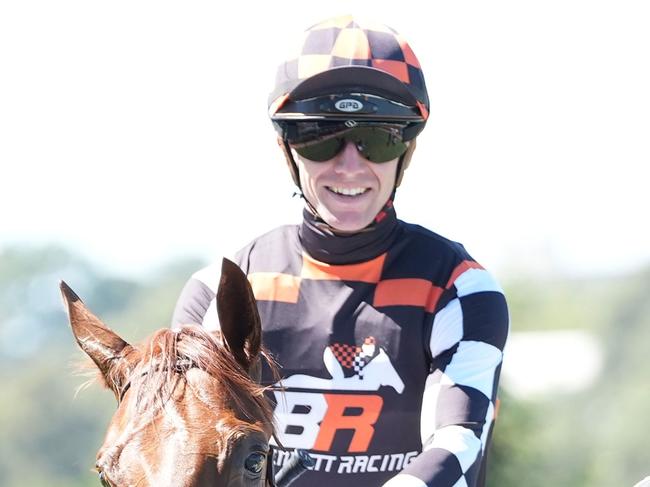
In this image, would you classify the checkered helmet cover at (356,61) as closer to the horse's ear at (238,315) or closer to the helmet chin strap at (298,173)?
the helmet chin strap at (298,173)

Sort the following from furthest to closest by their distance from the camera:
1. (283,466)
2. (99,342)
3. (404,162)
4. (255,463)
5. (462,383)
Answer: (404,162)
(462,383)
(283,466)
(99,342)
(255,463)

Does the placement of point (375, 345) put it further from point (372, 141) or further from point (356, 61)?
point (356, 61)

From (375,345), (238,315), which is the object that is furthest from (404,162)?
(238,315)

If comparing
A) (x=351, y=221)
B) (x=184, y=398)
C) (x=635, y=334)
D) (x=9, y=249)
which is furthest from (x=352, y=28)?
(x=9, y=249)

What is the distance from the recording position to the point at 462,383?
15.7 feet

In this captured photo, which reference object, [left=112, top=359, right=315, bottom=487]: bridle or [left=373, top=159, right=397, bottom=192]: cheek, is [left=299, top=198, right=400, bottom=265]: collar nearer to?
[left=373, top=159, right=397, bottom=192]: cheek

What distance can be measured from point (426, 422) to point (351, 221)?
2.46 feet

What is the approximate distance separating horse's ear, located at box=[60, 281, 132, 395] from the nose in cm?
103

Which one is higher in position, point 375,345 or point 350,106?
point 350,106

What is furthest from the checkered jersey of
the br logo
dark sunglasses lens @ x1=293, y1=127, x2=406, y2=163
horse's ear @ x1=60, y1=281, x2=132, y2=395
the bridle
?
horse's ear @ x1=60, y1=281, x2=132, y2=395

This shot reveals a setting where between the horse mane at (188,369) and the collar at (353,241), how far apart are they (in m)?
1.00

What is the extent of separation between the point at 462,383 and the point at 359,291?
558 millimetres

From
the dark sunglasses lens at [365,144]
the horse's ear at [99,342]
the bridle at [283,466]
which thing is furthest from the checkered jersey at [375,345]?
the horse's ear at [99,342]

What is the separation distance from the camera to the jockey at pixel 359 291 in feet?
16.4
